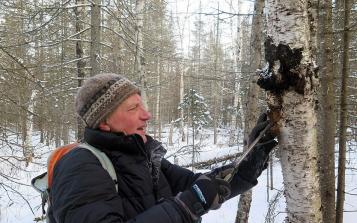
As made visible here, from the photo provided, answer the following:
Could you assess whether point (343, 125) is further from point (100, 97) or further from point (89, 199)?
point (89, 199)

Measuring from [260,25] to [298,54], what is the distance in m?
4.08

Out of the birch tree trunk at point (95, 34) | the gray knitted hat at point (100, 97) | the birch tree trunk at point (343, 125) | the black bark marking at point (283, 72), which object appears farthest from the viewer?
the birch tree trunk at point (95, 34)

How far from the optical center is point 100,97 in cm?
187

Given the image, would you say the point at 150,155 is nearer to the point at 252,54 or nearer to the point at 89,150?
the point at 89,150

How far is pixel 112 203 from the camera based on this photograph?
1564 millimetres

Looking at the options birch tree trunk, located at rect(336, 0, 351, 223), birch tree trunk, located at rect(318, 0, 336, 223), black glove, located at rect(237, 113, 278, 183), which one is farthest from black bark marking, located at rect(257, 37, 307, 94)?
birch tree trunk, located at rect(336, 0, 351, 223)

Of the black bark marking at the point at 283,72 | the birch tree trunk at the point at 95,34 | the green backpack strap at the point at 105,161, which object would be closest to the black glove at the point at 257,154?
the black bark marking at the point at 283,72

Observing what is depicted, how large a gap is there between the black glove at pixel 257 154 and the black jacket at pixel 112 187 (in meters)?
0.58

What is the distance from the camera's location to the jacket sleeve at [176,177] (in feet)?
7.59

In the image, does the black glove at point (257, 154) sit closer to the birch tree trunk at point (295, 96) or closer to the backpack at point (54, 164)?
the birch tree trunk at point (295, 96)

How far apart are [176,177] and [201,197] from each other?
67 cm

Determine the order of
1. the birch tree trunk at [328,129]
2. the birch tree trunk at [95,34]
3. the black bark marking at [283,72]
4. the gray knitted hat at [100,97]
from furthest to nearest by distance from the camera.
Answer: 1. the birch tree trunk at [95,34]
2. the birch tree trunk at [328,129]
3. the black bark marking at [283,72]
4. the gray knitted hat at [100,97]

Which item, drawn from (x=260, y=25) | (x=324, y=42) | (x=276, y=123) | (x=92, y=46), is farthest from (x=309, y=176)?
(x=92, y=46)

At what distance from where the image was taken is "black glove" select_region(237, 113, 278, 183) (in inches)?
86.6
